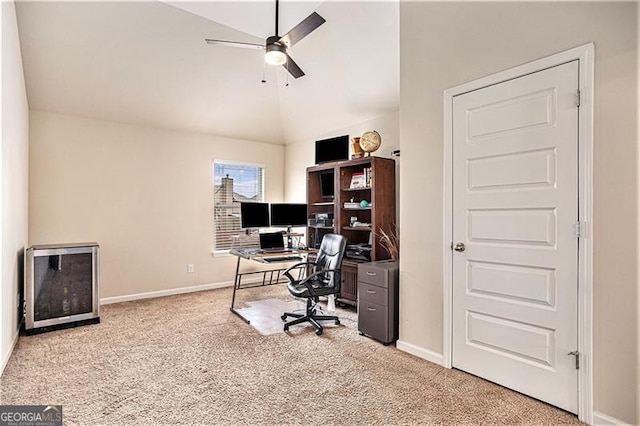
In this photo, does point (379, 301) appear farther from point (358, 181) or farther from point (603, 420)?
point (358, 181)

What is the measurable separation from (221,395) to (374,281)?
64.7 inches

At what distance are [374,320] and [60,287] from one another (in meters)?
3.33

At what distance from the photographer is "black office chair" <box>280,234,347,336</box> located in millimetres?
3555

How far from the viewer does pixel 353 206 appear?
4566 millimetres

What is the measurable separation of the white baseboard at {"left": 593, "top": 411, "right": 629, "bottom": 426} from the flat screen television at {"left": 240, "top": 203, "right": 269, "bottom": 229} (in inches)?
158

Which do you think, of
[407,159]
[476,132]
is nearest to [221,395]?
[407,159]

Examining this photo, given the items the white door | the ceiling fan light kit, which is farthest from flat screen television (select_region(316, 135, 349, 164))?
the white door

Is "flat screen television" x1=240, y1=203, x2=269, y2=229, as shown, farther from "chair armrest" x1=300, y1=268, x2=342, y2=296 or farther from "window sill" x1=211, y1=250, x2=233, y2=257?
"chair armrest" x1=300, y1=268, x2=342, y2=296

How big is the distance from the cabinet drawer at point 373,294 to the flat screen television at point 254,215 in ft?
6.82

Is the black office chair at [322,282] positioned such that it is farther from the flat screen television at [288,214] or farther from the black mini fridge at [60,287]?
the black mini fridge at [60,287]

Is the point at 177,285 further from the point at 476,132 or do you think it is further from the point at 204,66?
the point at 476,132

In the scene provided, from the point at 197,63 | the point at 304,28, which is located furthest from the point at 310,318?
the point at 197,63

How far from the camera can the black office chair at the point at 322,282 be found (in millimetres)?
3555

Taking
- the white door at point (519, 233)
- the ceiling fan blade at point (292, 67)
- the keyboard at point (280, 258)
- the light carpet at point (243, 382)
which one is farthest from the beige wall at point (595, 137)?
the keyboard at point (280, 258)
